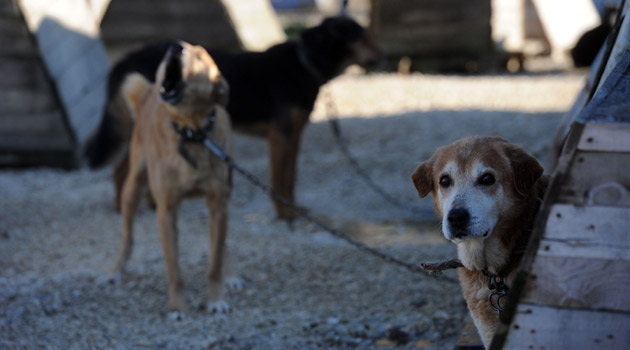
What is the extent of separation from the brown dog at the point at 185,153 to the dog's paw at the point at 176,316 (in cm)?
3

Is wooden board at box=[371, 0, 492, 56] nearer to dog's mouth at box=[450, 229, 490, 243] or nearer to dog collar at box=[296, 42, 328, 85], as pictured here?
dog collar at box=[296, 42, 328, 85]

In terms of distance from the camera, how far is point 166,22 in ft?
42.5

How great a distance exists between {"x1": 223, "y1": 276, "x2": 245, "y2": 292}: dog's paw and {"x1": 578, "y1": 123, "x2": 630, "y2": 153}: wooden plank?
321 centimetres

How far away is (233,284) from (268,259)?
609mm

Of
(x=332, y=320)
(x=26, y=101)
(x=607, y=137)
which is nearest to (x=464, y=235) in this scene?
(x=607, y=137)

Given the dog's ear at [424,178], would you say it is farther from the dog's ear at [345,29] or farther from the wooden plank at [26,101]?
the wooden plank at [26,101]

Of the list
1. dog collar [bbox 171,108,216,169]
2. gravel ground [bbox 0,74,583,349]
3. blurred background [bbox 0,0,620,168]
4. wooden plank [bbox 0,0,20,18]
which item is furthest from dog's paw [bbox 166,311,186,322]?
wooden plank [bbox 0,0,20,18]

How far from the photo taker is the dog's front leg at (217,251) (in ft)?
14.7

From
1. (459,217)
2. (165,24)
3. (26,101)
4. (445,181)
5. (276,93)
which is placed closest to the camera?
(459,217)

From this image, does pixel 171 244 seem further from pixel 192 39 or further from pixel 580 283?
pixel 192 39

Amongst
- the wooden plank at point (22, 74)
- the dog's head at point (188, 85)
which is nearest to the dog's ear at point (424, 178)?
the dog's head at point (188, 85)

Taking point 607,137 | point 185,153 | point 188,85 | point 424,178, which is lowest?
point 185,153

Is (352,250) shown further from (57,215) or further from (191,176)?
(57,215)

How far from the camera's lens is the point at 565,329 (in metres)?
2.25
